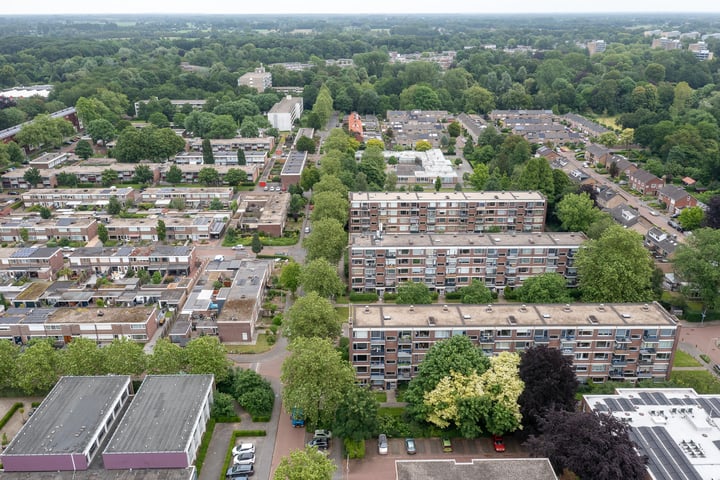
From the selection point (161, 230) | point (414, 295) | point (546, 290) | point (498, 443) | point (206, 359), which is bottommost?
point (498, 443)

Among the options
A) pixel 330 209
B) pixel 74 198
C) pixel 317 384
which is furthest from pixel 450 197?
pixel 74 198

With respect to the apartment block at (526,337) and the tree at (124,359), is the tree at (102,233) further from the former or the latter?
the apartment block at (526,337)

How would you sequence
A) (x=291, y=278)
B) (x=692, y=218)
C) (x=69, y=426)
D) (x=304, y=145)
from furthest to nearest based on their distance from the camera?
1. (x=304, y=145)
2. (x=692, y=218)
3. (x=291, y=278)
4. (x=69, y=426)

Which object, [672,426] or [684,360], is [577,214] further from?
[672,426]

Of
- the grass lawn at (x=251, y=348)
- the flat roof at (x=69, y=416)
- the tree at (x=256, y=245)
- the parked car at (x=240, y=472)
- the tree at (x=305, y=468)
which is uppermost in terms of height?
the tree at (x=305, y=468)

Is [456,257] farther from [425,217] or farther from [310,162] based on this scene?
[310,162]

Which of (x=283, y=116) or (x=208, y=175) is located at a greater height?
Answer: (x=283, y=116)

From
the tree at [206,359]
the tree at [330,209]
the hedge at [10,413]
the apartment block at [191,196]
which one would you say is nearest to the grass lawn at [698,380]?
the tree at [206,359]
